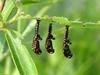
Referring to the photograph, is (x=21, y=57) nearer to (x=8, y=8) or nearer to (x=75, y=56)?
(x=8, y=8)

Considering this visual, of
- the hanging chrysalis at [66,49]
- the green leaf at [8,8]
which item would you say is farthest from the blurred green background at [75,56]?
the hanging chrysalis at [66,49]

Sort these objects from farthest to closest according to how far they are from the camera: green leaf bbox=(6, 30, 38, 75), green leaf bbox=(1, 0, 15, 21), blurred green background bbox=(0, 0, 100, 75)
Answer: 1. blurred green background bbox=(0, 0, 100, 75)
2. green leaf bbox=(1, 0, 15, 21)
3. green leaf bbox=(6, 30, 38, 75)

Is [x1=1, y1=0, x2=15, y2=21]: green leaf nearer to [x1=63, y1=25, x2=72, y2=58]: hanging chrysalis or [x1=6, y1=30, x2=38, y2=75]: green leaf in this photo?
[x1=6, y1=30, x2=38, y2=75]: green leaf

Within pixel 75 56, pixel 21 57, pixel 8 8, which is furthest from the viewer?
pixel 75 56

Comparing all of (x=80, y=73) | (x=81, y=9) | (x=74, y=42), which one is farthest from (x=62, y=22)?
(x=81, y=9)

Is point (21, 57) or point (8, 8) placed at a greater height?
point (8, 8)

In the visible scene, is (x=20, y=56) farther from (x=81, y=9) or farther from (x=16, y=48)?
(x=81, y=9)

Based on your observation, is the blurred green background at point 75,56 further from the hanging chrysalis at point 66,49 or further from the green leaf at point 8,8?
the hanging chrysalis at point 66,49

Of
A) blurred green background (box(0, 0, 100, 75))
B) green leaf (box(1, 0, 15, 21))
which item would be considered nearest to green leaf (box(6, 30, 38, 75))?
green leaf (box(1, 0, 15, 21))

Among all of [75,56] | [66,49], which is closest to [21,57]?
[66,49]
